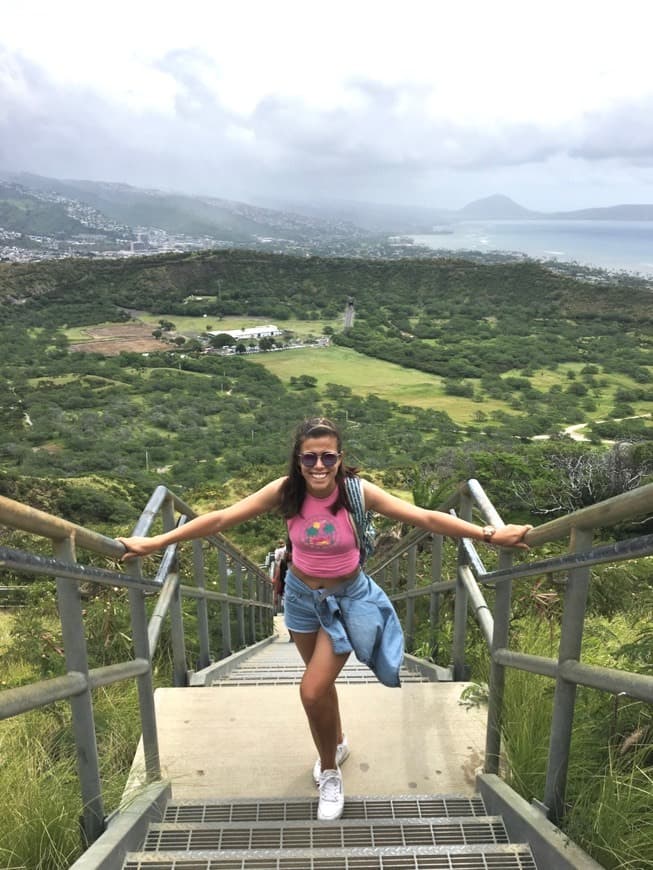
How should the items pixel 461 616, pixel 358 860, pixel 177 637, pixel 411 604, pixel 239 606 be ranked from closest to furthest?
pixel 358 860 → pixel 461 616 → pixel 177 637 → pixel 411 604 → pixel 239 606

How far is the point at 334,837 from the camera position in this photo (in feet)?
6.22

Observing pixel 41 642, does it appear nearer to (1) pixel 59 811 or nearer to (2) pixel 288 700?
(2) pixel 288 700

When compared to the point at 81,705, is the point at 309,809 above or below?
below

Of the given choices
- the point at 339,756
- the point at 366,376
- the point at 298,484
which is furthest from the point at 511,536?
the point at 366,376

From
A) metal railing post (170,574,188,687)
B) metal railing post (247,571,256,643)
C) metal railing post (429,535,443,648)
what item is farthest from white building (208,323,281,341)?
metal railing post (170,574,188,687)

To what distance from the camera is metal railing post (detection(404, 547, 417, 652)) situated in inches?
168

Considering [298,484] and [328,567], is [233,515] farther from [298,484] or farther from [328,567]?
[328,567]

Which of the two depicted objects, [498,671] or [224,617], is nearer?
[498,671]

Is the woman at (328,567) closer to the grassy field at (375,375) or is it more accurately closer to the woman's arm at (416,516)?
the woman's arm at (416,516)

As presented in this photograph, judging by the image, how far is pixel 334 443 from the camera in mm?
2148

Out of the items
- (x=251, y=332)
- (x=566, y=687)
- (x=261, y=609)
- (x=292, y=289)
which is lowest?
(x=251, y=332)

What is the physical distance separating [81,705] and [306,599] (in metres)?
0.80

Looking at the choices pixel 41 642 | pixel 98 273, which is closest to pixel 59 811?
pixel 41 642

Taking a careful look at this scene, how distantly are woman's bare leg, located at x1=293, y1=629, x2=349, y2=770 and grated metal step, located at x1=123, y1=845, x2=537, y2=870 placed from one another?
19.0 inches
